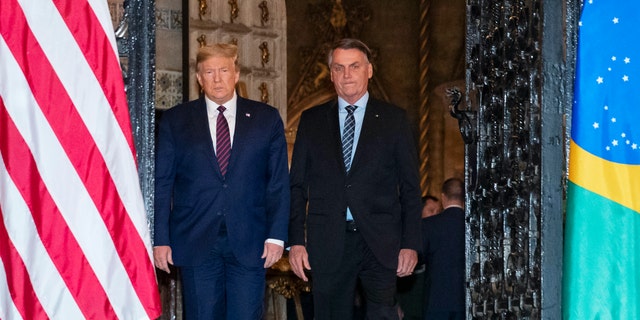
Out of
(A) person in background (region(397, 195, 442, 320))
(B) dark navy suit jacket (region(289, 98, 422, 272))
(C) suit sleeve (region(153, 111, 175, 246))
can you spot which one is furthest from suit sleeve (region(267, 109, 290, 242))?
(A) person in background (region(397, 195, 442, 320))

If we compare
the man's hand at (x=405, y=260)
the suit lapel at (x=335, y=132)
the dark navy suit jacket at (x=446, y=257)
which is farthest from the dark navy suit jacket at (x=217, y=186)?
the dark navy suit jacket at (x=446, y=257)

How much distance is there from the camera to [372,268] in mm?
6898

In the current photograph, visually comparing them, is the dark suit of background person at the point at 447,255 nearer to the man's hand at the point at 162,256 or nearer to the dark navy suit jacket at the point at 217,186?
the dark navy suit jacket at the point at 217,186

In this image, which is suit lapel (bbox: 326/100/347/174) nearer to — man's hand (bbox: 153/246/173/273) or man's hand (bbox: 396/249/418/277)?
man's hand (bbox: 396/249/418/277)

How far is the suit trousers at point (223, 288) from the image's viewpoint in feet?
21.8

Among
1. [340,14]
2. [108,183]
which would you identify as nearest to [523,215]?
[108,183]

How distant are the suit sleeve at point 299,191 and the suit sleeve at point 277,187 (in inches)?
9.1

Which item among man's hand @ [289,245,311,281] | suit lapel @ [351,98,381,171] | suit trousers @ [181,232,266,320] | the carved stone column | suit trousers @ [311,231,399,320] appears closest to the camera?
the carved stone column

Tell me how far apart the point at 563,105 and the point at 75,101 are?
2266 mm

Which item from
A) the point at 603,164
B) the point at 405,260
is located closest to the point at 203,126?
the point at 405,260

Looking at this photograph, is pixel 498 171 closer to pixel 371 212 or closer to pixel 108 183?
pixel 371 212

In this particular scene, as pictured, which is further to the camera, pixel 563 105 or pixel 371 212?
pixel 371 212

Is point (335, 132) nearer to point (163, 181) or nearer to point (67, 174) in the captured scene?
point (163, 181)

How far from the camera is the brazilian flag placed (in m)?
5.84
